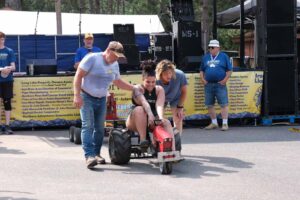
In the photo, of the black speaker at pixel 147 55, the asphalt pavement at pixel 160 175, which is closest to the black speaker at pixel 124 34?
the black speaker at pixel 147 55

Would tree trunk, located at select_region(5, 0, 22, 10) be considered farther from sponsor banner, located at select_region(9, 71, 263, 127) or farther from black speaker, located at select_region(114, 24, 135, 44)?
sponsor banner, located at select_region(9, 71, 263, 127)

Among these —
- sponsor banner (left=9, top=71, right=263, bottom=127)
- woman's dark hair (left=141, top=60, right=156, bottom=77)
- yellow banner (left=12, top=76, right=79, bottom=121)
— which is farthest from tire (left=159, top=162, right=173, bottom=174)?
yellow banner (left=12, top=76, right=79, bottom=121)

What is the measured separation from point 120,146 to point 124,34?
8.48 m

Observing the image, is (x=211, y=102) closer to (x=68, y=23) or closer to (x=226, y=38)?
(x=68, y=23)

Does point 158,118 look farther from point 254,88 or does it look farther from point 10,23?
point 10,23

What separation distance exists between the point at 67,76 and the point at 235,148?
4248 millimetres

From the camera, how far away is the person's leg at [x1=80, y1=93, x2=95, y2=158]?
359 inches

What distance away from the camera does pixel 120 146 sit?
30.0 feet

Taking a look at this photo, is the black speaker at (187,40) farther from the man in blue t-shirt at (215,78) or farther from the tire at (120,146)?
the tire at (120,146)

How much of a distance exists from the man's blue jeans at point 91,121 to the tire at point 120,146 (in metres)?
0.23

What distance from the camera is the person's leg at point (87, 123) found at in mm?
9125

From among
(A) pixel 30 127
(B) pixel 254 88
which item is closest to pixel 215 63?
(B) pixel 254 88

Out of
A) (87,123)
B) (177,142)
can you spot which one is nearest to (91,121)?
(87,123)

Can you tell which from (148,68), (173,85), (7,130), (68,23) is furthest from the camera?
(68,23)
